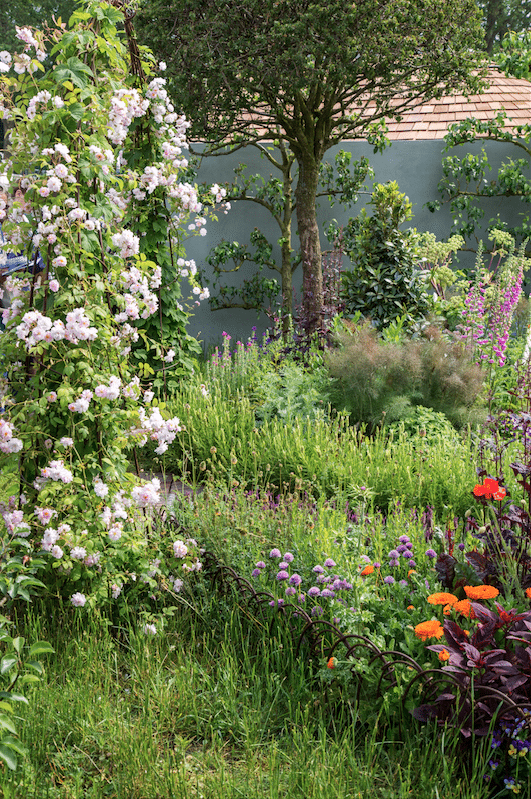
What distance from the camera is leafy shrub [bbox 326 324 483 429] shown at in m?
4.98

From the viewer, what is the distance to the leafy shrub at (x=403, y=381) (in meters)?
4.98

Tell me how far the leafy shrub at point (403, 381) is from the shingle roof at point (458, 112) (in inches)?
205

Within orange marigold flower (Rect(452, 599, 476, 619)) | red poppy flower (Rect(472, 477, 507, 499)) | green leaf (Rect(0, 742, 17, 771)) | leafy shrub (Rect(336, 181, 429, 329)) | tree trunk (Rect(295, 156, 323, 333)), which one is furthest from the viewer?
tree trunk (Rect(295, 156, 323, 333))

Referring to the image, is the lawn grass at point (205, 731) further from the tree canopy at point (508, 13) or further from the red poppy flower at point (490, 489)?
the tree canopy at point (508, 13)

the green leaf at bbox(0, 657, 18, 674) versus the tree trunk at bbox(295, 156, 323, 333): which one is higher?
the tree trunk at bbox(295, 156, 323, 333)

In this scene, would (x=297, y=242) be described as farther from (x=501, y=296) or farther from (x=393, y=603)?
(x=393, y=603)

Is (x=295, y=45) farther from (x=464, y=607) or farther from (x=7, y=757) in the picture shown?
(x=7, y=757)

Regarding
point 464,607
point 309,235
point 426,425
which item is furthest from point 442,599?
point 309,235

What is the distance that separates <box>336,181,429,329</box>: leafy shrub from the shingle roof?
132 inches

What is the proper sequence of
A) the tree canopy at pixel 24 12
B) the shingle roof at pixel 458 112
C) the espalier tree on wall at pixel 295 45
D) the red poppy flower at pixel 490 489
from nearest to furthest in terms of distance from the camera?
the red poppy flower at pixel 490 489, the espalier tree on wall at pixel 295 45, the shingle roof at pixel 458 112, the tree canopy at pixel 24 12

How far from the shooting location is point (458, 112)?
9.55m

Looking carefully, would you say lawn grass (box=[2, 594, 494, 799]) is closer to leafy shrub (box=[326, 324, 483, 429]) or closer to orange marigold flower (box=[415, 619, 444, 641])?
orange marigold flower (box=[415, 619, 444, 641])

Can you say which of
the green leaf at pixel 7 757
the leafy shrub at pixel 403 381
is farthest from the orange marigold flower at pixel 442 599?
the leafy shrub at pixel 403 381

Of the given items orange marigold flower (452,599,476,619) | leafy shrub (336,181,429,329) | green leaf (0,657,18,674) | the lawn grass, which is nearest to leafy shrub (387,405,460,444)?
leafy shrub (336,181,429,329)
